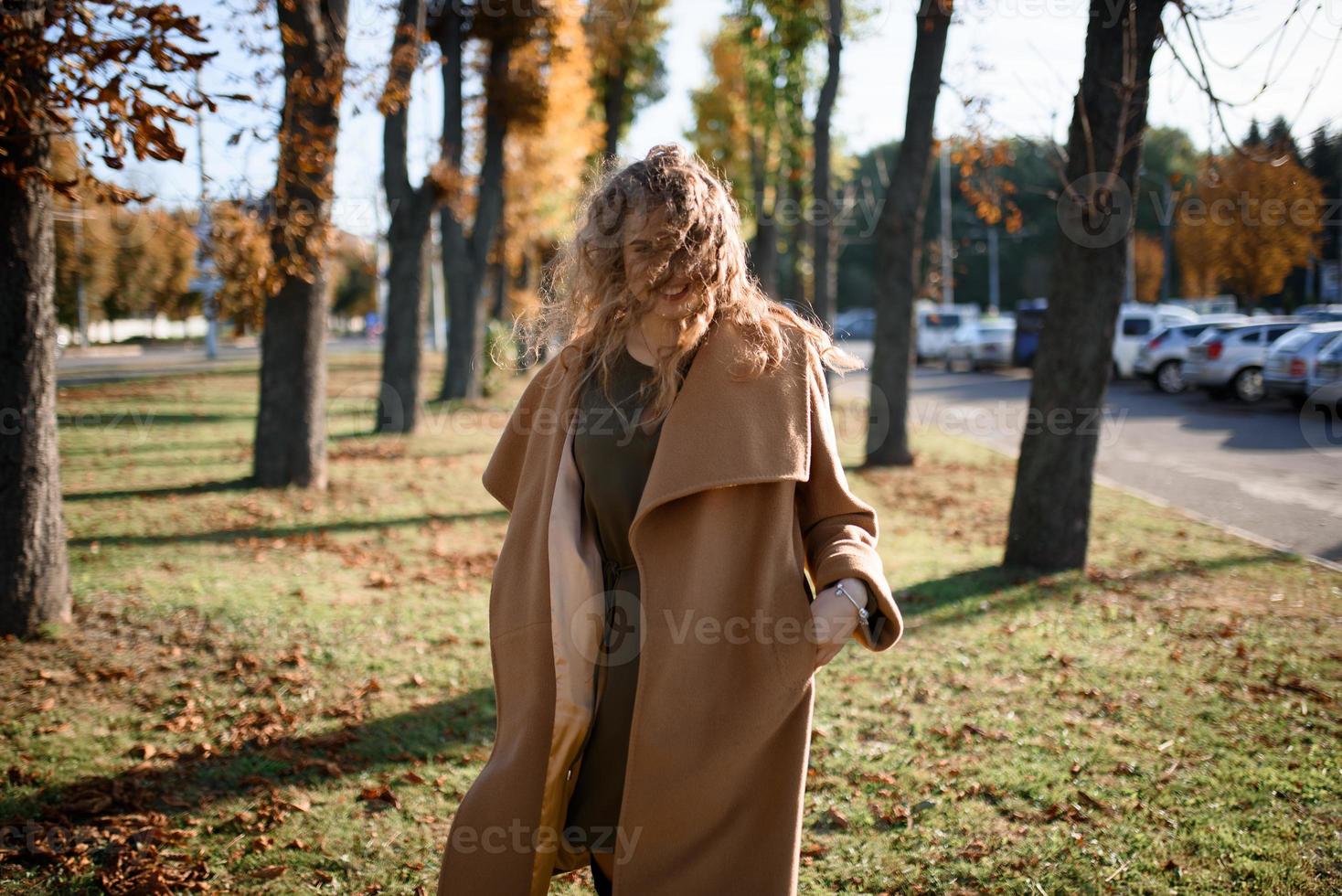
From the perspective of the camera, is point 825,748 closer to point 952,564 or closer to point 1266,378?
point 952,564

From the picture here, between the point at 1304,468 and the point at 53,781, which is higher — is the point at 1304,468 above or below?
above

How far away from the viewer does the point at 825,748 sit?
451cm

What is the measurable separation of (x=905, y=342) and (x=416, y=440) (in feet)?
23.1

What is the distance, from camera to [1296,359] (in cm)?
1752

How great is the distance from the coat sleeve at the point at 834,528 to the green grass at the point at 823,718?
5.11 feet

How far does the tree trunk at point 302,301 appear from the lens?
8250 millimetres

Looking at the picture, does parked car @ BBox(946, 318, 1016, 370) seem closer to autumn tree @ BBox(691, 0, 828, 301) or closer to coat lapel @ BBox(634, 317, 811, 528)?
autumn tree @ BBox(691, 0, 828, 301)

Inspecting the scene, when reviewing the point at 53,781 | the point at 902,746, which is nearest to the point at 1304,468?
the point at 902,746

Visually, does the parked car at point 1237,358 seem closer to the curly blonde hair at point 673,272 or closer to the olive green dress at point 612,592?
the curly blonde hair at point 673,272

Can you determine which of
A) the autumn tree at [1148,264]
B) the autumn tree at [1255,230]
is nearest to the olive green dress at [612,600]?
the autumn tree at [1255,230]

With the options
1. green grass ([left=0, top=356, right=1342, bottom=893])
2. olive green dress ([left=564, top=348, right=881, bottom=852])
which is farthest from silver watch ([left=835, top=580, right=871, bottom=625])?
green grass ([left=0, top=356, right=1342, bottom=893])

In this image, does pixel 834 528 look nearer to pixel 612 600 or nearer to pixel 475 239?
pixel 612 600

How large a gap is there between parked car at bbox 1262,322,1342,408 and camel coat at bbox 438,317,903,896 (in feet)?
60.7

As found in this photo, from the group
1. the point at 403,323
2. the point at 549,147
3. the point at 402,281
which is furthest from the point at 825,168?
the point at 549,147
